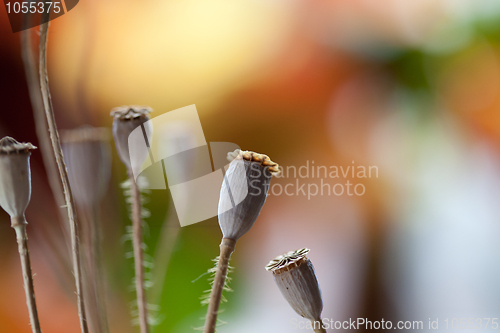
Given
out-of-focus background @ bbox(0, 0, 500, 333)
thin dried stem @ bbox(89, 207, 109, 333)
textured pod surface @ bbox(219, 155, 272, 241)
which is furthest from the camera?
out-of-focus background @ bbox(0, 0, 500, 333)

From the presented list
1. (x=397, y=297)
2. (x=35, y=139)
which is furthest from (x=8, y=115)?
(x=397, y=297)

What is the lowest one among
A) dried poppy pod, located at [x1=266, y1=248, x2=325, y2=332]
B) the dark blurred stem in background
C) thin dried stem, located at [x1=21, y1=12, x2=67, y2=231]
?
the dark blurred stem in background

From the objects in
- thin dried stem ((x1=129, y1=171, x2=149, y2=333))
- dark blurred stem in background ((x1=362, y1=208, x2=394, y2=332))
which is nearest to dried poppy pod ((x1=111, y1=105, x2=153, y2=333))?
thin dried stem ((x1=129, y1=171, x2=149, y2=333))

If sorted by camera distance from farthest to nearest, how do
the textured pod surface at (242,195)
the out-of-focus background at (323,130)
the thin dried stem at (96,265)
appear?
the out-of-focus background at (323,130) < the thin dried stem at (96,265) < the textured pod surface at (242,195)

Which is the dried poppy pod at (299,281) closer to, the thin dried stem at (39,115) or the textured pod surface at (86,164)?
the textured pod surface at (86,164)

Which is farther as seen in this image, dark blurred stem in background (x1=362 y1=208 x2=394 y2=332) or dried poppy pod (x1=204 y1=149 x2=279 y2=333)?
dark blurred stem in background (x1=362 y1=208 x2=394 y2=332)

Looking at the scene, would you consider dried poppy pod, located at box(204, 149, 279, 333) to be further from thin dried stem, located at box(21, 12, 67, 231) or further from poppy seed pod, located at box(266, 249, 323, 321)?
thin dried stem, located at box(21, 12, 67, 231)

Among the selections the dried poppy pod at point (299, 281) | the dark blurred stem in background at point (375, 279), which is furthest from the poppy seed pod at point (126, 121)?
the dark blurred stem in background at point (375, 279)

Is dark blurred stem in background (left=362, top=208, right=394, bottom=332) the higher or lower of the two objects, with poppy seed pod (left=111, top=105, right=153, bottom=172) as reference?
lower
